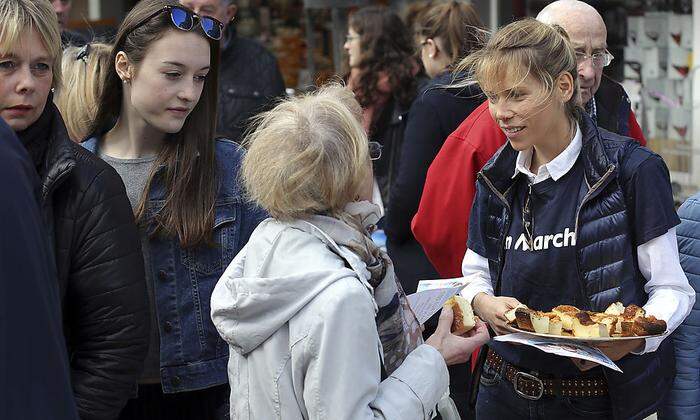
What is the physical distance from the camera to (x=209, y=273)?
10.1 ft

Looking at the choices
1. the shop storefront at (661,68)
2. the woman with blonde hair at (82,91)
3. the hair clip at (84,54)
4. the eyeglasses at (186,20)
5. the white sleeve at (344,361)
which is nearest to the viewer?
the white sleeve at (344,361)

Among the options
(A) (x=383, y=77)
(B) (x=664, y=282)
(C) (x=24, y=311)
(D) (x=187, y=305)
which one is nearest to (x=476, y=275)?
(B) (x=664, y=282)

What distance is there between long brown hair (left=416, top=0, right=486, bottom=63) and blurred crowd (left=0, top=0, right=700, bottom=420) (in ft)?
3.73

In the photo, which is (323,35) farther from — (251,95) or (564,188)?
(564,188)

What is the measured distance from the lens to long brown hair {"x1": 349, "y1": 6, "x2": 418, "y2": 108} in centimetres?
553

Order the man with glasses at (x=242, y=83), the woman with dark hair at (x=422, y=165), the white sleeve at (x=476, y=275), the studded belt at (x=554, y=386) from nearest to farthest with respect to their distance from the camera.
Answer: the studded belt at (x=554, y=386) < the white sleeve at (x=476, y=275) < the woman with dark hair at (x=422, y=165) < the man with glasses at (x=242, y=83)

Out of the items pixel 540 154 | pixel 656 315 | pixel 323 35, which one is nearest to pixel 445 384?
pixel 656 315

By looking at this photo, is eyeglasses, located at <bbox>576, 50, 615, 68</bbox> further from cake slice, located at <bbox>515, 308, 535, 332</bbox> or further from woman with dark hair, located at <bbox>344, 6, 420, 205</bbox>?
woman with dark hair, located at <bbox>344, 6, 420, 205</bbox>

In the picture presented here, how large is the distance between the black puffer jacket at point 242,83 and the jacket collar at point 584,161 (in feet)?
7.74

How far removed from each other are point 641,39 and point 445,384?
5.07 metres

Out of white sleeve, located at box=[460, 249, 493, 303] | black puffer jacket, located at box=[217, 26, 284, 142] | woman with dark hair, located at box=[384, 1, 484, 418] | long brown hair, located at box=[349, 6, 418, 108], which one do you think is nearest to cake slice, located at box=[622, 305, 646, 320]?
white sleeve, located at box=[460, 249, 493, 303]

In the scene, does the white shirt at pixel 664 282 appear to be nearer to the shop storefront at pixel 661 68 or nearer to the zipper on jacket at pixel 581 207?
the zipper on jacket at pixel 581 207

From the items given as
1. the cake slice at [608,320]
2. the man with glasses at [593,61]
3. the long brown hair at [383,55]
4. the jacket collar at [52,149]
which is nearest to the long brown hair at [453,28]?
the long brown hair at [383,55]

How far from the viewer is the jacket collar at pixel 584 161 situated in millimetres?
2959
